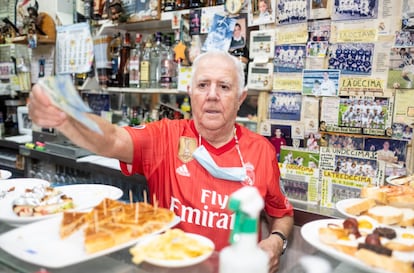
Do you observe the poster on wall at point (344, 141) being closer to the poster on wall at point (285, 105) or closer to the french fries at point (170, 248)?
the poster on wall at point (285, 105)

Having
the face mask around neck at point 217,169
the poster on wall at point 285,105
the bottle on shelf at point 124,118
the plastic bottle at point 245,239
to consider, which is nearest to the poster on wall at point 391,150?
the poster on wall at point 285,105

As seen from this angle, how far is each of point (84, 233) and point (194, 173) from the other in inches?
27.2

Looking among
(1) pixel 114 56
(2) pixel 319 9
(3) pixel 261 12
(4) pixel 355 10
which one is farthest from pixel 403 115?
(1) pixel 114 56

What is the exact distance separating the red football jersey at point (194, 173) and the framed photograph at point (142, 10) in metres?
1.41

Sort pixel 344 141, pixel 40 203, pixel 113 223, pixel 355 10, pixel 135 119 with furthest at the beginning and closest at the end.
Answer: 1. pixel 135 119
2. pixel 344 141
3. pixel 355 10
4. pixel 40 203
5. pixel 113 223

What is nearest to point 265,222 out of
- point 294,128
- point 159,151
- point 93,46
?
point 159,151

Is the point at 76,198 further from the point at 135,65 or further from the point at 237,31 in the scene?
the point at 135,65

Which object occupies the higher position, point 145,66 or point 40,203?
point 145,66

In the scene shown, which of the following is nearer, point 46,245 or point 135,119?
point 46,245

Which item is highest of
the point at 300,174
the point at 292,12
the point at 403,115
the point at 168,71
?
the point at 292,12

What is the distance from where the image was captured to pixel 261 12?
2354mm

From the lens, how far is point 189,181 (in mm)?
1543

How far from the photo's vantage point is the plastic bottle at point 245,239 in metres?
0.68

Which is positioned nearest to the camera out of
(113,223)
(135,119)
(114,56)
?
(113,223)
